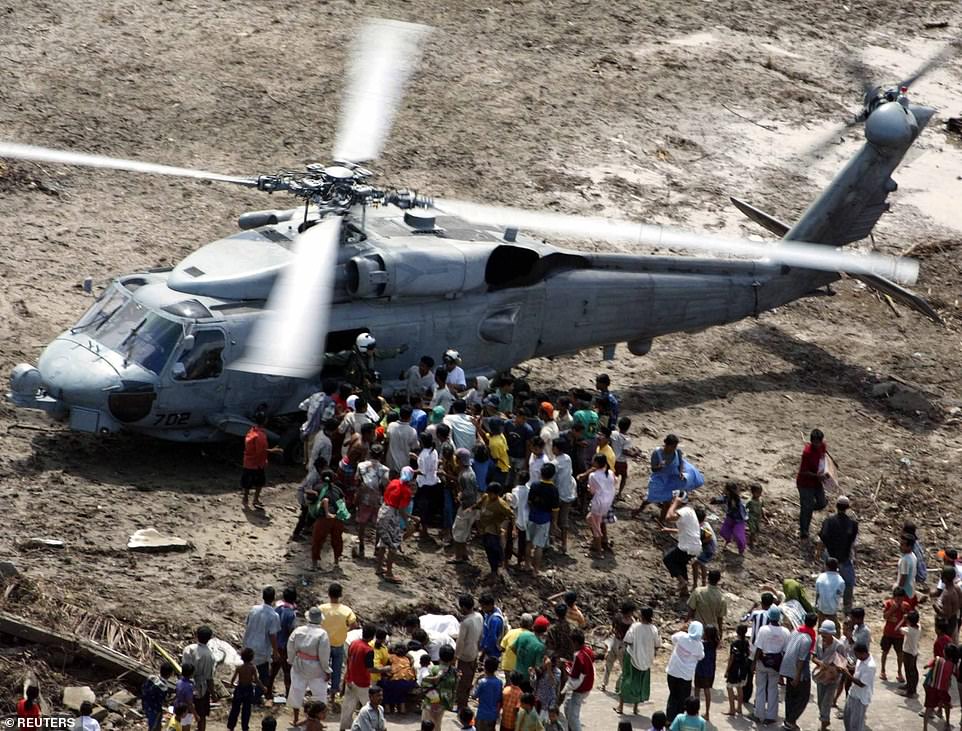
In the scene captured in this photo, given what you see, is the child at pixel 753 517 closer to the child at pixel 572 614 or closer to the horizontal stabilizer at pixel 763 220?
the child at pixel 572 614

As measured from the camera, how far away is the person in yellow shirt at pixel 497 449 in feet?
63.3

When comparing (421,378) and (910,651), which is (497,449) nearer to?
(421,378)

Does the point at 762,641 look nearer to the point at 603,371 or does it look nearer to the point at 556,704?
the point at 556,704

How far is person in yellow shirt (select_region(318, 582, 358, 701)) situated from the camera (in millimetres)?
16125

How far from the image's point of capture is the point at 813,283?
82.7 feet

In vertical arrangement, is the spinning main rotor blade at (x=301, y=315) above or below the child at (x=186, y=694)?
above

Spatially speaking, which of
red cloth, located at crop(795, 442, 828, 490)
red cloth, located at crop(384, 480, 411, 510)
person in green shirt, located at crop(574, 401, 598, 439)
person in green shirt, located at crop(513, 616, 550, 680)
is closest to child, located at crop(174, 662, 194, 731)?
→ person in green shirt, located at crop(513, 616, 550, 680)

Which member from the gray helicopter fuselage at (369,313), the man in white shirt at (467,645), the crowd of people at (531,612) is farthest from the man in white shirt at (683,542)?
the gray helicopter fuselage at (369,313)

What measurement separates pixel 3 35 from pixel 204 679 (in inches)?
715

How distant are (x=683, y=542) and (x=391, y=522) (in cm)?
330

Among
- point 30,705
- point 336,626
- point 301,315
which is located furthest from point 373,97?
point 30,705

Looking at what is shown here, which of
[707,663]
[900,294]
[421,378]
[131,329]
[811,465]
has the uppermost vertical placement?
[900,294]

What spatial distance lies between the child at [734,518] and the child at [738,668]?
2741mm

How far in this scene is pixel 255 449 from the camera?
1888cm
